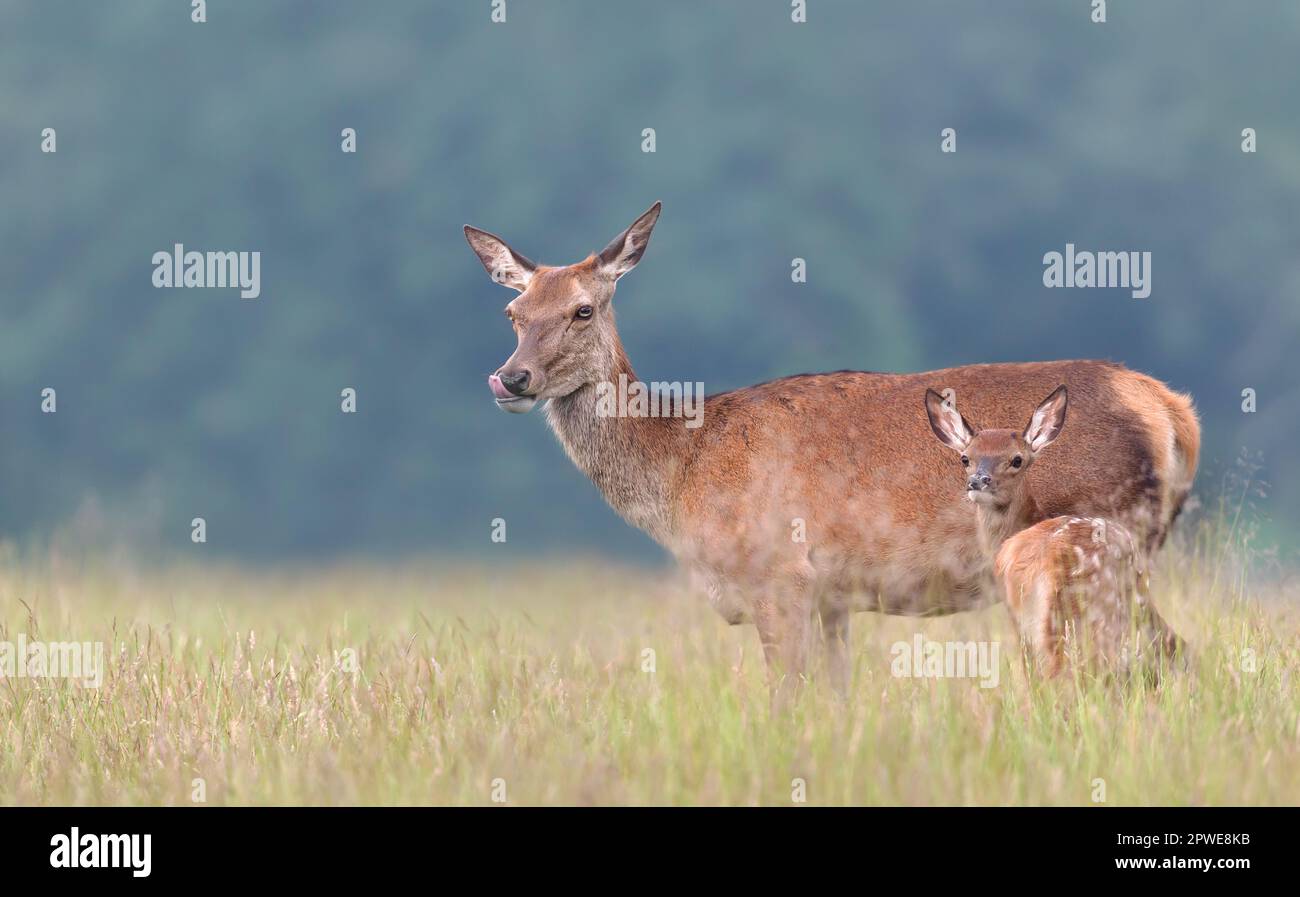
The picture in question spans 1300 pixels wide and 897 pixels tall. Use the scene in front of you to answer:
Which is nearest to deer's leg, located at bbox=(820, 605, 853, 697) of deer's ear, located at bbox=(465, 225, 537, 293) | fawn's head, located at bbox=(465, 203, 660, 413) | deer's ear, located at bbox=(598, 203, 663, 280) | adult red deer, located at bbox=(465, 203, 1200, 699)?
adult red deer, located at bbox=(465, 203, 1200, 699)

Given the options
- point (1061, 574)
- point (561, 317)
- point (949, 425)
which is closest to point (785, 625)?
point (949, 425)

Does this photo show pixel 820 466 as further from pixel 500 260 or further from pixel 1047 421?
pixel 500 260

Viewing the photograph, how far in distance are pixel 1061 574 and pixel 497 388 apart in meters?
3.22

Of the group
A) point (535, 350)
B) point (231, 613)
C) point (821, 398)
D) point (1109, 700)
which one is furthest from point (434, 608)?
point (1109, 700)

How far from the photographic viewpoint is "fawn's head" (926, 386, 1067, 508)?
8227 mm

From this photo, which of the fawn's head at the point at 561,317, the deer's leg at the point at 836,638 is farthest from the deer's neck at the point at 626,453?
the deer's leg at the point at 836,638

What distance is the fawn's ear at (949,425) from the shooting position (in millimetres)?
8492

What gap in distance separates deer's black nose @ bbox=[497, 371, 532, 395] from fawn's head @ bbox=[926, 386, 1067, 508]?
2.24 meters

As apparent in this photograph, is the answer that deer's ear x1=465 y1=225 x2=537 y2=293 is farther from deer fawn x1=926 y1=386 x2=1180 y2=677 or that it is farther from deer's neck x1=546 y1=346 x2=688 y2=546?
deer fawn x1=926 y1=386 x2=1180 y2=677

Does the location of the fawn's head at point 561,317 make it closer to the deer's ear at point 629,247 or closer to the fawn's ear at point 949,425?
the deer's ear at point 629,247

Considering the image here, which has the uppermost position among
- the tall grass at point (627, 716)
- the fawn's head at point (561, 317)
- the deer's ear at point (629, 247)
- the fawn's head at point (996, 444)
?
the deer's ear at point (629, 247)
